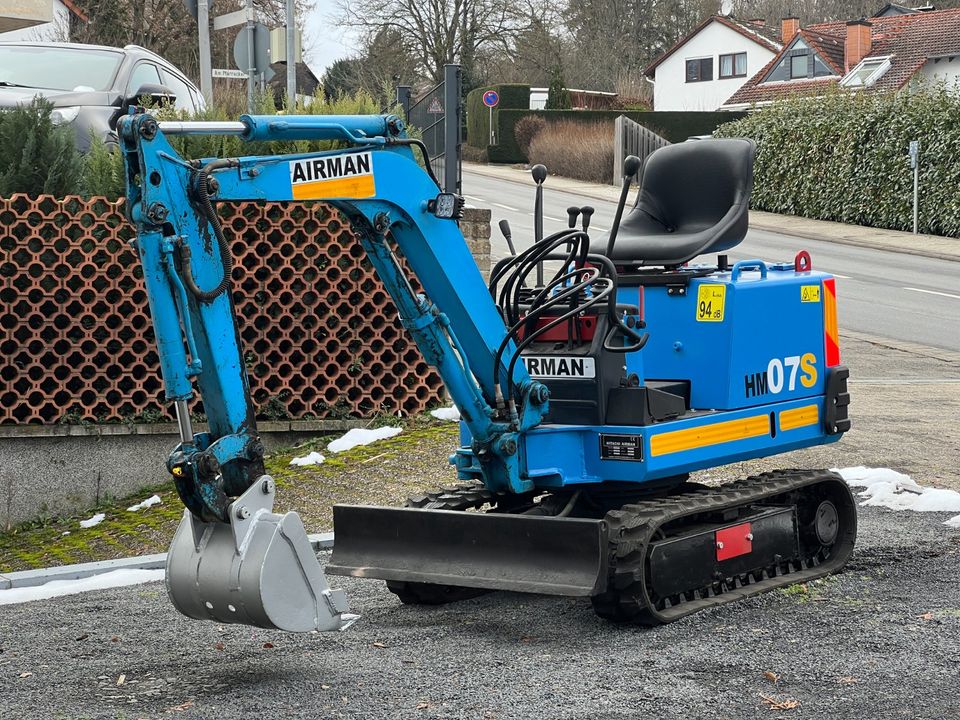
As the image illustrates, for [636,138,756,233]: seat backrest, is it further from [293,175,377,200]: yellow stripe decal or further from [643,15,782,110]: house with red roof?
[643,15,782,110]: house with red roof

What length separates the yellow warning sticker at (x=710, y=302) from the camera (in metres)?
6.78

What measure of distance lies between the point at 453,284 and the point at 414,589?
1.59 meters

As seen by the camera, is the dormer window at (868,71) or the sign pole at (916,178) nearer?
the sign pole at (916,178)

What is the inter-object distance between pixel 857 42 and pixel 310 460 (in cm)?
4888

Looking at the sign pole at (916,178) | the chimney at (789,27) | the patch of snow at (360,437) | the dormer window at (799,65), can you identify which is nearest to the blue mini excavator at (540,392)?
the patch of snow at (360,437)

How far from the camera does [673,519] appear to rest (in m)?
6.48

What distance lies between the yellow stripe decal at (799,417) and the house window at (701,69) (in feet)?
194

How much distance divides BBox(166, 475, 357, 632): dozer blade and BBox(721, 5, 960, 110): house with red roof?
43058 millimetres

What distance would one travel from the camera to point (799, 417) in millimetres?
7309

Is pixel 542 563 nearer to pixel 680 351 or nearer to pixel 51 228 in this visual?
pixel 680 351

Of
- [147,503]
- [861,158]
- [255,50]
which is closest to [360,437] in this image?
[147,503]

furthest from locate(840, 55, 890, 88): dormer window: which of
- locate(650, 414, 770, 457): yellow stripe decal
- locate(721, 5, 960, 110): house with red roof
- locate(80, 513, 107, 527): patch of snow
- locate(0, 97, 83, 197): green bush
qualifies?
locate(650, 414, 770, 457): yellow stripe decal

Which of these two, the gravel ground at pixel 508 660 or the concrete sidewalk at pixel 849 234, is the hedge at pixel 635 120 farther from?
the gravel ground at pixel 508 660

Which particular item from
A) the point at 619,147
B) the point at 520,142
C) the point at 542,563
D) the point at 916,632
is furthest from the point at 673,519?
the point at 520,142
